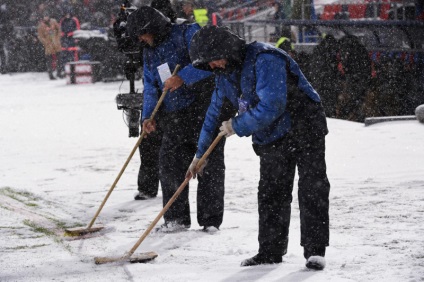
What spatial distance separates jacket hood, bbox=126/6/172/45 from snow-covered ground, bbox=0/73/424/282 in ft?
4.94

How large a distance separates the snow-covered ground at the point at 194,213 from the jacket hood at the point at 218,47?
50.2 inches

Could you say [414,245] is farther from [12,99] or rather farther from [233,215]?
[12,99]

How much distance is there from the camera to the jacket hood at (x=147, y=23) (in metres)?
6.34

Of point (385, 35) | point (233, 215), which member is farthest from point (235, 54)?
point (385, 35)

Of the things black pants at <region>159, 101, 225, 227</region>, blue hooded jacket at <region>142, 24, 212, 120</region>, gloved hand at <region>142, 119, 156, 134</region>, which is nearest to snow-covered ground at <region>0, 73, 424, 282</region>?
black pants at <region>159, 101, 225, 227</region>

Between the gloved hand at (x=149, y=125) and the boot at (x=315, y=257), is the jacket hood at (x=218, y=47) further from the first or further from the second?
the gloved hand at (x=149, y=125)

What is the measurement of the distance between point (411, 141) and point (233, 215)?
4.52m

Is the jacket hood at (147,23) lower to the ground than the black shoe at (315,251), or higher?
higher

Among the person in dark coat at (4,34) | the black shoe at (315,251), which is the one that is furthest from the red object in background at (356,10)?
the person in dark coat at (4,34)

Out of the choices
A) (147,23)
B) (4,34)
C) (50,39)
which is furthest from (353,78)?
(4,34)

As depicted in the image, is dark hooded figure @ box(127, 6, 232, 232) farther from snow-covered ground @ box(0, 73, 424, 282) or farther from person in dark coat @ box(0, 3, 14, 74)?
person in dark coat @ box(0, 3, 14, 74)

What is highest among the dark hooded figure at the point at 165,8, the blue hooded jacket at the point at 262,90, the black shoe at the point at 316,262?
the dark hooded figure at the point at 165,8

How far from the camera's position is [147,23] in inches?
249

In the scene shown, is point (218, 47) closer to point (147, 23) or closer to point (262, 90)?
point (262, 90)
